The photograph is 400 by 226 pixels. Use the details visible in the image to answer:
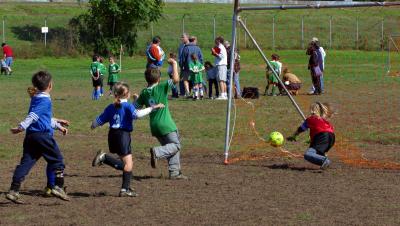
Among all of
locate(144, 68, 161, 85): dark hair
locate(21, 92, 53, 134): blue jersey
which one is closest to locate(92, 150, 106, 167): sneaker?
locate(21, 92, 53, 134): blue jersey

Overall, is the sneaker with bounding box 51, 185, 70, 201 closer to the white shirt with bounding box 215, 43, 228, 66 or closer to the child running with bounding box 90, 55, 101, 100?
the white shirt with bounding box 215, 43, 228, 66

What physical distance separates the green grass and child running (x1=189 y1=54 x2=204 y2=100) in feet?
97.2

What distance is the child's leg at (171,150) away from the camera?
1123 centimetres

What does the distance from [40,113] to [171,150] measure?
2322 mm

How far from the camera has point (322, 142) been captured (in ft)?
40.6

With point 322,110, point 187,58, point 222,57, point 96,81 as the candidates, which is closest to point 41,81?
point 322,110

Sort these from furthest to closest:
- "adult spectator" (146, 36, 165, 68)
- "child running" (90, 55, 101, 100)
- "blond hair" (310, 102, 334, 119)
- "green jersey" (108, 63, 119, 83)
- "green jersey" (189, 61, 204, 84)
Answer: "green jersey" (108, 63, 119, 83) < "child running" (90, 55, 101, 100) < "green jersey" (189, 61, 204, 84) < "adult spectator" (146, 36, 165, 68) < "blond hair" (310, 102, 334, 119)

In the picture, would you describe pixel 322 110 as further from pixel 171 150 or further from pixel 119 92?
pixel 119 92

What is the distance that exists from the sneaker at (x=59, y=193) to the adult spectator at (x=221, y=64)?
15364mm

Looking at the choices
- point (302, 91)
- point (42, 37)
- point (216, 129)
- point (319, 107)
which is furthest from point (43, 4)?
point (319, 107)

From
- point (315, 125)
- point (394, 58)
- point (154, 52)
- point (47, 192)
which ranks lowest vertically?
point (47, 192)

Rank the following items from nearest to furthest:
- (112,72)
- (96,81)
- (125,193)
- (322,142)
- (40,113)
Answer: (40,113) < (125,193) < (322,142) < (96,81) < (112,72)

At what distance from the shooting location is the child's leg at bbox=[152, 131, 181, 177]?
11.2 meters

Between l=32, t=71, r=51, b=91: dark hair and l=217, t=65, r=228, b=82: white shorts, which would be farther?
l=217, t=65, r=228, b=82: white shorts
